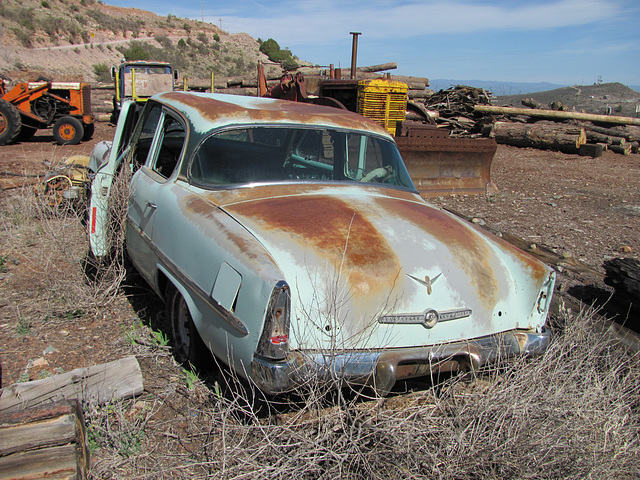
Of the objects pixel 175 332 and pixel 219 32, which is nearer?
pixel 175 332

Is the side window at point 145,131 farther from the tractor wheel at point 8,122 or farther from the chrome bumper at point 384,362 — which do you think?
the tractor wheel at point 8,122

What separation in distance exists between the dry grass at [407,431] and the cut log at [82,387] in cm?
8

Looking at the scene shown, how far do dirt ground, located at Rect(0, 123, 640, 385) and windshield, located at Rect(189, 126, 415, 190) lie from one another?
53.1 inches

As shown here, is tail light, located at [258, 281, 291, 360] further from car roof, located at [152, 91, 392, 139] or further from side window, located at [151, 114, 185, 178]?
side window, located at [151, 114, 185, 178]

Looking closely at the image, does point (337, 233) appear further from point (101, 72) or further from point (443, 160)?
point (101, 72)

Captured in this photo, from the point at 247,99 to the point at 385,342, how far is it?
8.26ft

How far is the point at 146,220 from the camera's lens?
357cm

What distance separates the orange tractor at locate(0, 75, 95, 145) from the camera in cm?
1284

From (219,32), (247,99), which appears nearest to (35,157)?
(247,99)

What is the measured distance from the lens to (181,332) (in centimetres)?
330

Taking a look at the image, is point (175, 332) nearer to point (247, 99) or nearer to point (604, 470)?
point (247, 99)

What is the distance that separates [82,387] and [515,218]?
6145mm

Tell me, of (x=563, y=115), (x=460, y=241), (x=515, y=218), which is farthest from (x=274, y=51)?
(x=460, y=241)

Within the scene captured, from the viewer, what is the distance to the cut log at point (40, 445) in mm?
1938
